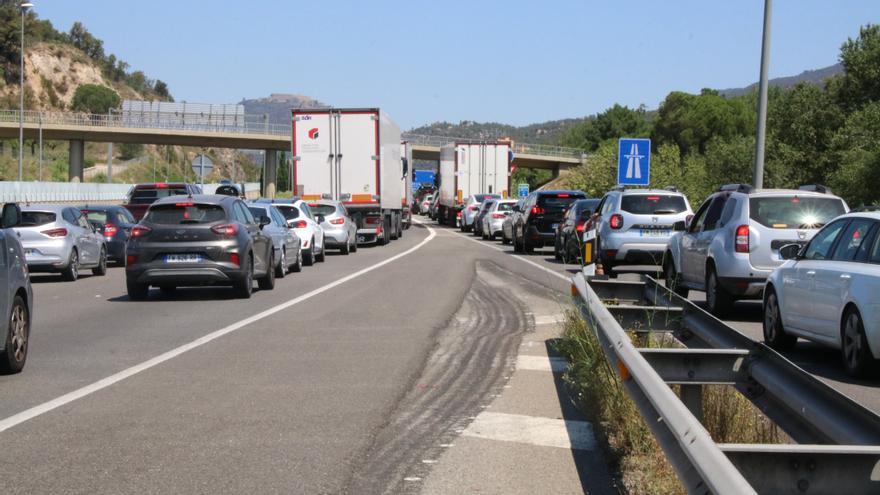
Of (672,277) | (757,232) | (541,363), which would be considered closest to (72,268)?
(672,277)

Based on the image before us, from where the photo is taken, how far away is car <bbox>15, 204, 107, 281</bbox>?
77.5 ft

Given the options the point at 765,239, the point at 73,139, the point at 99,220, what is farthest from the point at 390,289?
the point at 73,139

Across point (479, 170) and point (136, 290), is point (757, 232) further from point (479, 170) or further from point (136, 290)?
point (479, 170)

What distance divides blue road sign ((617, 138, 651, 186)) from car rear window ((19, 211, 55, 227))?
15804mm

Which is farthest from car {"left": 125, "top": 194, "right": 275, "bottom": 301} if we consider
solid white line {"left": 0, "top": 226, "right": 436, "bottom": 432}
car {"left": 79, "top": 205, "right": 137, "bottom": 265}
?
car {"left": 79, "top": 205, "right": 137, "bottom": 265}

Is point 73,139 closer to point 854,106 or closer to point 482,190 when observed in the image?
point 482,190

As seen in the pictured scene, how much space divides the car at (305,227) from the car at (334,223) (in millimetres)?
3336

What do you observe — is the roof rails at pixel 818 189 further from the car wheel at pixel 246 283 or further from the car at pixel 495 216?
the car at pixel 495 216

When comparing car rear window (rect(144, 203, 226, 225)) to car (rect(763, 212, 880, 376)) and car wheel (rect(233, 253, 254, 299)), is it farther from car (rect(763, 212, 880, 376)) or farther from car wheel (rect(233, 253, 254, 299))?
car (rect(763, 212, 880, 376))

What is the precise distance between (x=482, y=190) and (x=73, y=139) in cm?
4291

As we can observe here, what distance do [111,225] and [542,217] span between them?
12.0 meters

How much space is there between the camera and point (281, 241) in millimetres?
23547

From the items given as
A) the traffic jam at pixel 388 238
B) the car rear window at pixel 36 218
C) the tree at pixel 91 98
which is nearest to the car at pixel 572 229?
the traffic jam at pixel 388 238

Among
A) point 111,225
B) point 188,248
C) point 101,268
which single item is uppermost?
point 188,248
